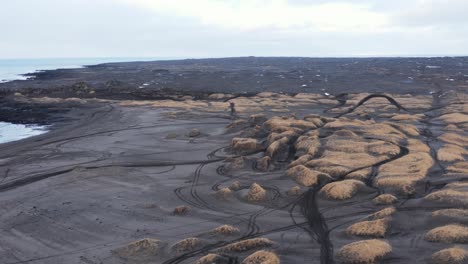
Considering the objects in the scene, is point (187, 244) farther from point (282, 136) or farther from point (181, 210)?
point (282, 136)

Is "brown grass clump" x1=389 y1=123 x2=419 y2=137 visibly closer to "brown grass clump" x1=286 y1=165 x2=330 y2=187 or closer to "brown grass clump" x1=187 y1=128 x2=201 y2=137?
"brown grass clump" x1=286 y1=165 x2=330 y2=187

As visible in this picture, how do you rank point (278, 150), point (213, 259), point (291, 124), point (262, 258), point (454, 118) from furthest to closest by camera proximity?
point (454, 118), point (291, 124), point (278, 150), point (213, 259), point (262, 258)

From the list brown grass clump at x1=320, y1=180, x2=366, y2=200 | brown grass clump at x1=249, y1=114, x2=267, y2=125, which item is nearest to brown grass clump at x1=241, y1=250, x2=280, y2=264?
brown grass clump at x1=320, y1=180, x2=366, y2=200

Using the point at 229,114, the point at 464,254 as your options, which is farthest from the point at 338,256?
the point at 229,114

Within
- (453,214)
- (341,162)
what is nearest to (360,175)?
(341,162)

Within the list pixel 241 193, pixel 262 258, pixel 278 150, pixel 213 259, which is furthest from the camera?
pixel 278 150

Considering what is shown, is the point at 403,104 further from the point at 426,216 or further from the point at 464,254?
the point at 464,254
